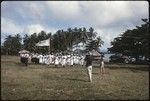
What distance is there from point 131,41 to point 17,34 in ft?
282

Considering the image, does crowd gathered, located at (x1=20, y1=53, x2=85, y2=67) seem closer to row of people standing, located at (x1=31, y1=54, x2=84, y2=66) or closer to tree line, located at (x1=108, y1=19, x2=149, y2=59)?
row of people standing, located at (x1=31, y1=54, x2=84, y2=66)

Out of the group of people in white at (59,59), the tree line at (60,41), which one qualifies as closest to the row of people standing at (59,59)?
the group of people in white at (59,59)

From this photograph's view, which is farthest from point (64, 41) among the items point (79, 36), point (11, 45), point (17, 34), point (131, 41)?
point (131, 41)

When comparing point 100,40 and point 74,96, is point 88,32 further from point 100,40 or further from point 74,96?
point 74,96

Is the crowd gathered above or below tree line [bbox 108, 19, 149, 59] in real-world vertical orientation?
below

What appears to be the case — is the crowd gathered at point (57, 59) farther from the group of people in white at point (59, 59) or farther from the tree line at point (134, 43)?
the tree line at point (134, 43)

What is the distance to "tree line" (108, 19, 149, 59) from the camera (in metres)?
76.6

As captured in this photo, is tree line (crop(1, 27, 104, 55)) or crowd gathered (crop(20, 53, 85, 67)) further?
tree line (crop(1, 27, 104, 55))

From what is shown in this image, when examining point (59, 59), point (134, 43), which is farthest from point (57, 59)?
point (134, 43)

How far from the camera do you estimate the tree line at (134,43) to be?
251 ft

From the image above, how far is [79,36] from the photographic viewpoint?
5704 inches

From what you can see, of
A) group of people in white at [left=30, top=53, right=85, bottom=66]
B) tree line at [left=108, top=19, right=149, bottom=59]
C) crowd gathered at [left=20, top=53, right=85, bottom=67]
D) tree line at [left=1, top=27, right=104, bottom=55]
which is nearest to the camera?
crowd gathered at [left=20, top=53, right=85, bottom=67]

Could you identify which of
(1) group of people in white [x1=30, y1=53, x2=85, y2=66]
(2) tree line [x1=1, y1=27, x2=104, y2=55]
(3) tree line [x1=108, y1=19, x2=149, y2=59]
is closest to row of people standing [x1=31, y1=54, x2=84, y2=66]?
(1) group of people in white [x1=30, y1=53, x2=85, y2=66]

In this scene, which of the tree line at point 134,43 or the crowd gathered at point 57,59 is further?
the tree line at point 134,43
